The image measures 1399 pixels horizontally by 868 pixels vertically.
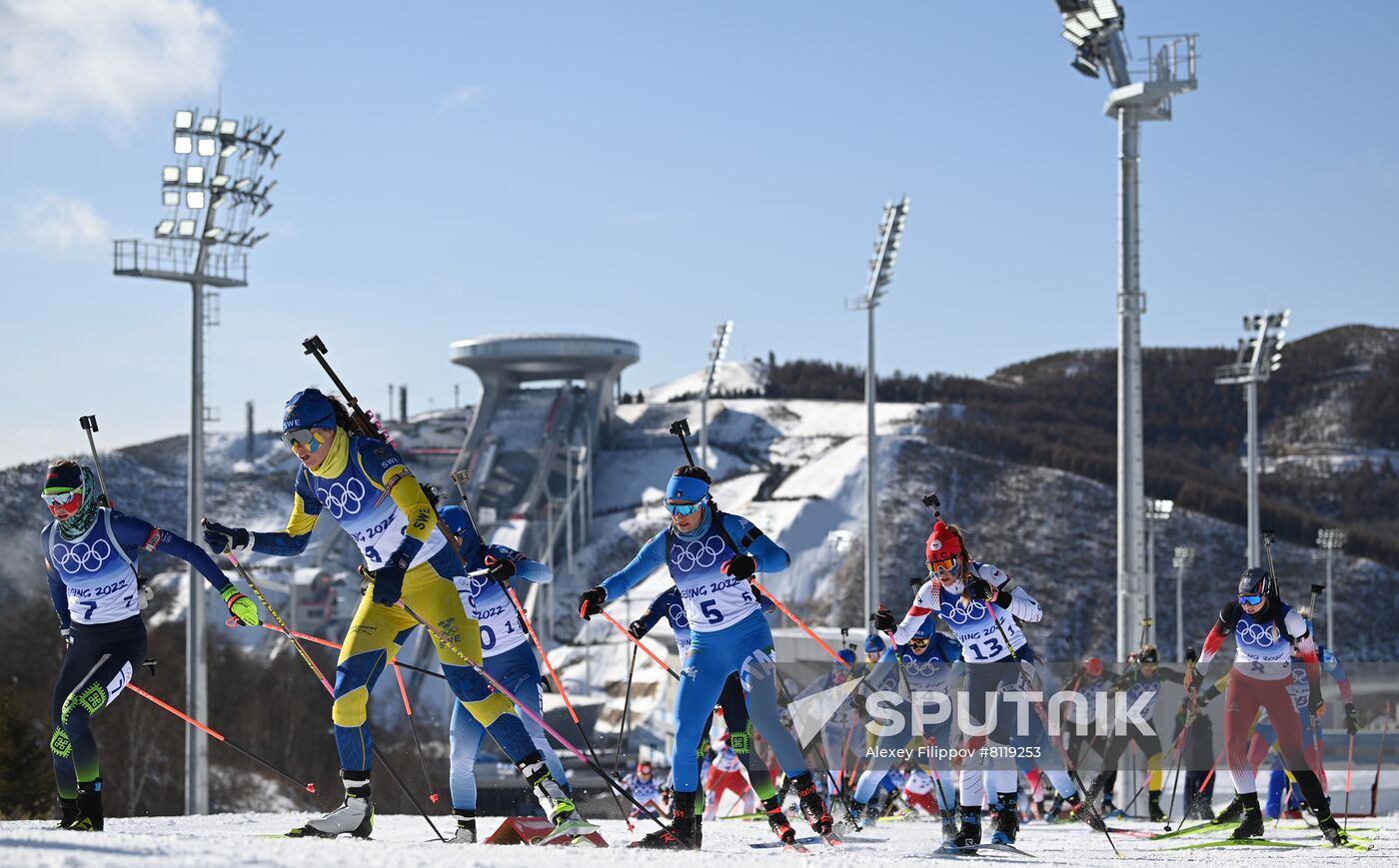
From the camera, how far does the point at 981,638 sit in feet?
35.0

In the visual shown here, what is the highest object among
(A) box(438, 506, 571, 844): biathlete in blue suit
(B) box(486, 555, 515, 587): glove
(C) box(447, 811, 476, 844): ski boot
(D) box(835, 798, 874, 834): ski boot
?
(B) box(486, 555, 515, 587): glove

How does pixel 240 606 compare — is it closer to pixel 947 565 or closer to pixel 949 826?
pixel 947 565

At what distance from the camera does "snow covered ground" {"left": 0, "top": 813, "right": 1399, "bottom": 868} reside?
5.92 meters

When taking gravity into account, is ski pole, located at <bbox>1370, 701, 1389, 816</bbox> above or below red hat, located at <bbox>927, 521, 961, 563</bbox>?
below

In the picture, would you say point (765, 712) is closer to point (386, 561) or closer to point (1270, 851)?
point (386, 561)

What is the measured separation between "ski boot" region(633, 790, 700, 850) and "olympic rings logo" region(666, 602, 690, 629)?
5.04ft

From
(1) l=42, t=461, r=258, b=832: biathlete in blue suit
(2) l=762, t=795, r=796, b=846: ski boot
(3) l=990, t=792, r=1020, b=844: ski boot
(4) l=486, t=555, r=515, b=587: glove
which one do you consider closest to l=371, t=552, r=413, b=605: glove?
(4) l=486, t=555, r=515, b=587: glove

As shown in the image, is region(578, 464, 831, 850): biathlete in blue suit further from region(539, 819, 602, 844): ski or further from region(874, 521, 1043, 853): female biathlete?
region(874, 521, 1043, 853): female biathlete

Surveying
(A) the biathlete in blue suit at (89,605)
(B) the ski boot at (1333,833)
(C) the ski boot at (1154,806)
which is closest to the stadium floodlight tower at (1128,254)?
(C) the ski boot at (1154,806)

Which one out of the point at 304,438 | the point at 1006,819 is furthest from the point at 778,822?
the point at 304,438

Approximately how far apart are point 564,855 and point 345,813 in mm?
2222

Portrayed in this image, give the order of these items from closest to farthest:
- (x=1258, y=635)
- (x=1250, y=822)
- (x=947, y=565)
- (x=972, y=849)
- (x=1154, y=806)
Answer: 1. (x=972, y=849)
2. (x=947, y=565)
3. (x=1250, y=822)
4. (x=1258, y=635)
5. (x=1154, y=806)

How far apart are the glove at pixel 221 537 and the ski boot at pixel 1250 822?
22.2 feet

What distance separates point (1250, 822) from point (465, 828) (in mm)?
5237
